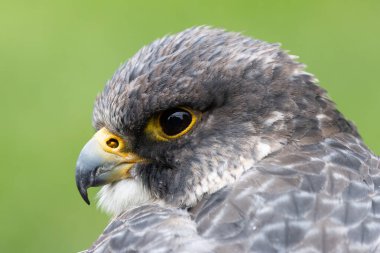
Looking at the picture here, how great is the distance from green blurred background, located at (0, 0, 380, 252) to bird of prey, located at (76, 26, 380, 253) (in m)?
4.09

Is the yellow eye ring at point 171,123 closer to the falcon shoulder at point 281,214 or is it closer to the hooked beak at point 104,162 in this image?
the hooked beak at point 104,162

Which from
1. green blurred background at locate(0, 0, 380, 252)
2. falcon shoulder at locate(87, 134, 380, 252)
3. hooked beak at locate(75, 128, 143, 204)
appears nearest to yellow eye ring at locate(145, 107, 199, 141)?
hooked beak at locate(75, 128, 143, 204)

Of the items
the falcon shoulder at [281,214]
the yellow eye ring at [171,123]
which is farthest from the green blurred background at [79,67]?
the falcon shoulder at [281,214]

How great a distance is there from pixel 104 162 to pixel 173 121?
45 centimetres

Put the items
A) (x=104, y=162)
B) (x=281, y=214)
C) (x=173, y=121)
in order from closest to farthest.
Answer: (x=281, y=214) < (x=173, y=121) < (x=104, y=162)

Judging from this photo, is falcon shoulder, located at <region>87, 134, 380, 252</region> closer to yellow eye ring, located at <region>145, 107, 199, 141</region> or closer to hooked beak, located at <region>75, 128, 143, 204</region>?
hooked beak, located at <region>75, 128, 143, 204</region>

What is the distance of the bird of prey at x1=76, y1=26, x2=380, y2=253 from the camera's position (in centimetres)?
529

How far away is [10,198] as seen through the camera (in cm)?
1041

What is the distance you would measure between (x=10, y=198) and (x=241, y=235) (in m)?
5.79

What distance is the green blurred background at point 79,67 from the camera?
10.3 metres

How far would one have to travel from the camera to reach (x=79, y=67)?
39.7 ft

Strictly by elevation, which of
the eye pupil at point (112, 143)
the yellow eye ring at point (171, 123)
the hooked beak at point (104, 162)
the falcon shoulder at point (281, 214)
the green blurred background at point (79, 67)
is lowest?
the green blurred background at point (79, 67)

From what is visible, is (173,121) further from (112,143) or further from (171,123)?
(112,143)

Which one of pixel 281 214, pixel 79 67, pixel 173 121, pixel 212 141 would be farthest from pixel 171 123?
pixel 79 67
